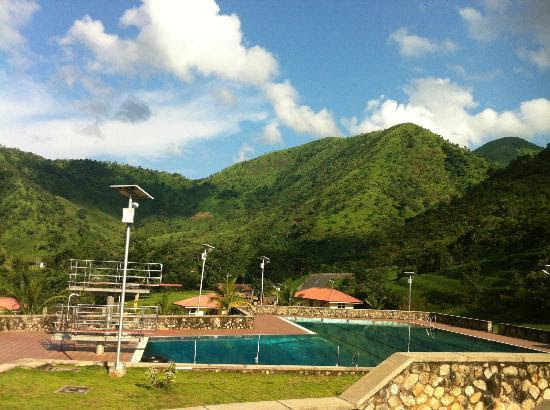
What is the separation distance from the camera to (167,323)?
80.7 feet

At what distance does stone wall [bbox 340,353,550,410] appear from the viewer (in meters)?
6.67

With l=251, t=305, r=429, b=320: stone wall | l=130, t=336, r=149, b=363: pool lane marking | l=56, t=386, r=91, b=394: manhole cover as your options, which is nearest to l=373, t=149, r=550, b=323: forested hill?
l=251, t=305, r=429, b=320: stone wall

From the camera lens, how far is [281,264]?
84.2m

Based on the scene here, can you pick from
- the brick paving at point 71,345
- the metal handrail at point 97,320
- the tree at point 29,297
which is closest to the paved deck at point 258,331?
the brick paving at point 71,345

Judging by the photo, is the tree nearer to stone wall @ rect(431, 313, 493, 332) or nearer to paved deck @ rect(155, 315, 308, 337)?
paved deck @ rect(155, 315, 308, 337)

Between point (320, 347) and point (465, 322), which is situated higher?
point (465, 322)

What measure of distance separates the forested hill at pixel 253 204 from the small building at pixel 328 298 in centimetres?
2921

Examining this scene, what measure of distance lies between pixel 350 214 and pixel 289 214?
28.7 m

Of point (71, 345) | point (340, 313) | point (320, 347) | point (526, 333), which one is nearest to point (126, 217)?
point (71, 345)

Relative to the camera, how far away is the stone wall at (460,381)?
6.67 m

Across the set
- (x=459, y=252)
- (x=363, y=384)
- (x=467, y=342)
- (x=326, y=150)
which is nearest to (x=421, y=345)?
(x=467, y=342)

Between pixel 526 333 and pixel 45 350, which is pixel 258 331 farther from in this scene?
pixel 526 333

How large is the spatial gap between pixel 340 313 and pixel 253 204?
5116 inches

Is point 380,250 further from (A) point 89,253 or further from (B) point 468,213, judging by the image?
(A) point 89,253
